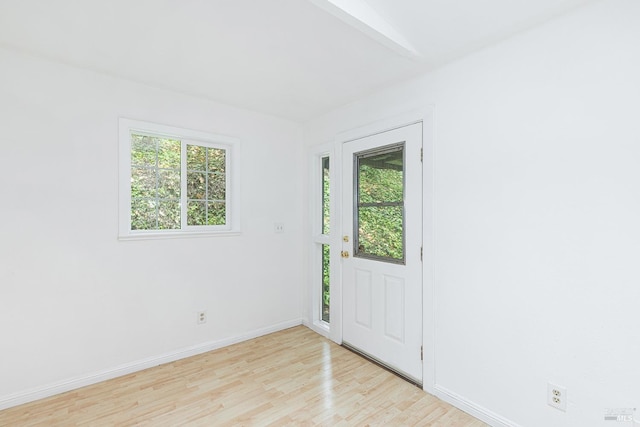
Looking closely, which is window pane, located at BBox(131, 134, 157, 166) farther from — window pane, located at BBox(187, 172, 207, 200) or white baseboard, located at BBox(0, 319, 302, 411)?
white baseboard, located at BBox(0, 319, 302, 411)

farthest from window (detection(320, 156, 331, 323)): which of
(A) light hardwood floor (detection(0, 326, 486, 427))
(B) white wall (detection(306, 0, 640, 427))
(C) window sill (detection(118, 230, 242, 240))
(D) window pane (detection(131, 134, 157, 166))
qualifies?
(D) window pane (detection(131, 134, 157, 166))

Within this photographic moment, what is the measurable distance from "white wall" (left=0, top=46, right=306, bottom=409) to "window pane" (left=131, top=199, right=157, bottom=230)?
17 centimetres

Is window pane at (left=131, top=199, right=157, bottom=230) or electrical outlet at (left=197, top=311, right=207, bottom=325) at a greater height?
window pane at (left=131, top=199, right=157, bottom=230)

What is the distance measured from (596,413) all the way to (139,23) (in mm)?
3191

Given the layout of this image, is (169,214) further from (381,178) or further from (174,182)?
(381,178)

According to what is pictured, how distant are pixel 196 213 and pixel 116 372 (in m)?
1.42

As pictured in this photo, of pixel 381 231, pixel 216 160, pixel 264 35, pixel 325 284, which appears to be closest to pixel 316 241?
pixel 325 284

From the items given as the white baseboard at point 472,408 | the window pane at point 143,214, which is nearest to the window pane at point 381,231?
the white baseboard at point 472,408

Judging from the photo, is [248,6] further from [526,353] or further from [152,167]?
[526,353]

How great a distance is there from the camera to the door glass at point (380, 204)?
2.44 meters

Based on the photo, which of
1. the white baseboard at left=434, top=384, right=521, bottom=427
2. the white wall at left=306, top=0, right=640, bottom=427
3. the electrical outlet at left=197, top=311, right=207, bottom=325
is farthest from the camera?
the electrical outlet at left=197, top=311, right=207, bottom=325

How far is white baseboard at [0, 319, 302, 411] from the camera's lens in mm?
2027

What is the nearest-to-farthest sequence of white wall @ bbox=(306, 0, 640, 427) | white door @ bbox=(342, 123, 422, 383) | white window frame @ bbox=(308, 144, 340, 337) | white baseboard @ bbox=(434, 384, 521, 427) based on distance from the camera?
white wall @ bbox=(306, 0, 640, 427)
white baseboard @ bbox=(434, 384, 521, 427)
white door @ bbox=(342, 123, 422, 383)
white window frame @ bbox=(308, 144, 340, 337)

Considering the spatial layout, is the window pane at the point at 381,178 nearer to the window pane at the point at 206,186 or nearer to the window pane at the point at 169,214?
the window pane at the point at 206,186
